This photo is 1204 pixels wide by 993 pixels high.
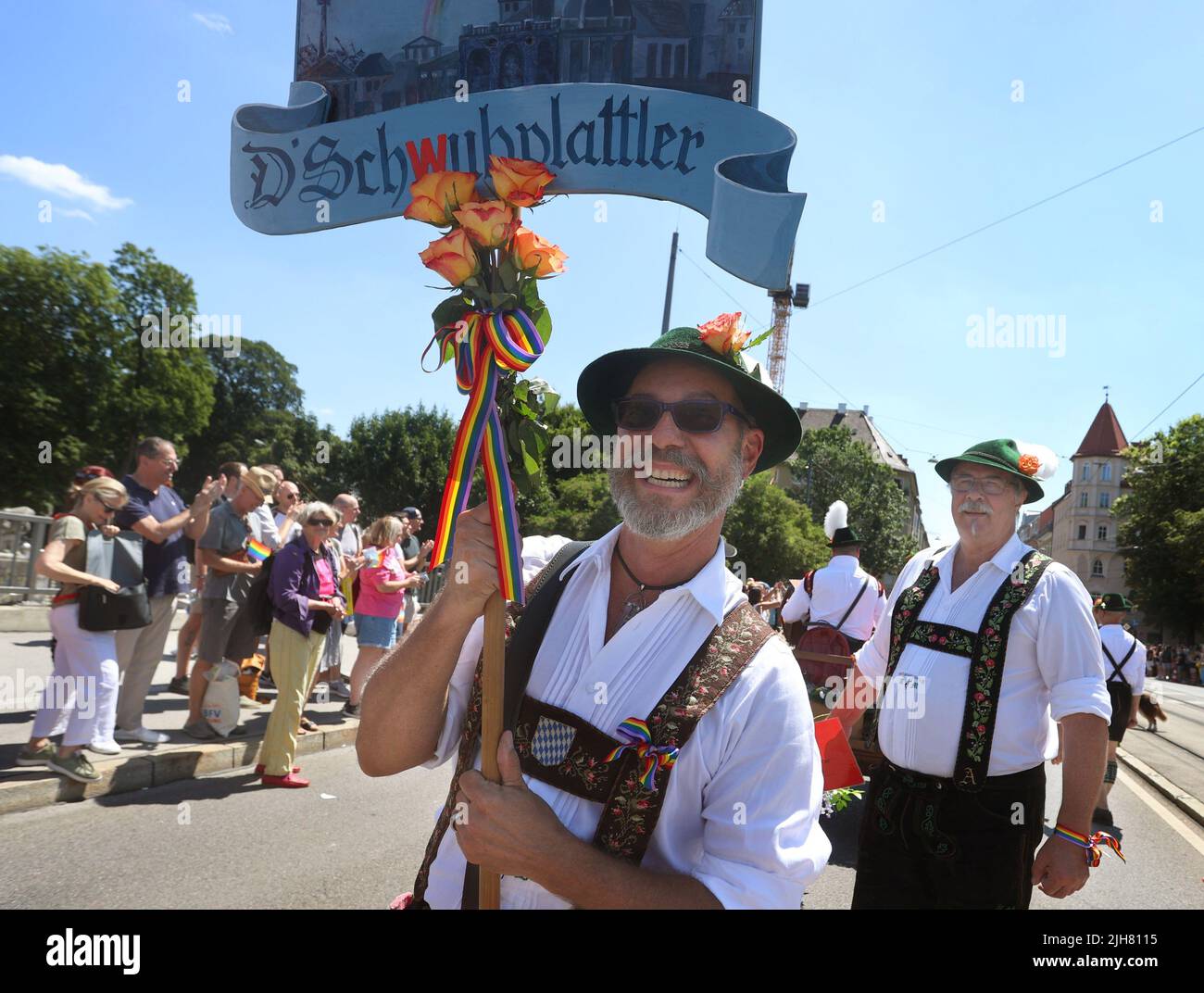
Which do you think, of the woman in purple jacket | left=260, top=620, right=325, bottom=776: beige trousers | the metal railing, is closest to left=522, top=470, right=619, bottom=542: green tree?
the metal railing

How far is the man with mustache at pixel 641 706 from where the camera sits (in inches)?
57.6

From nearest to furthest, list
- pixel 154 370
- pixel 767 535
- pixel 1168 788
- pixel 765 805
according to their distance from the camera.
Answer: pixel 765 805
pixel 1168 788
pixel 154 370
pixel 767 535

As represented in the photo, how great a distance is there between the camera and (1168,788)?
9.11 metres

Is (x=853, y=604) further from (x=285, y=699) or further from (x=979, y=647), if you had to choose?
(x=285, y=699)

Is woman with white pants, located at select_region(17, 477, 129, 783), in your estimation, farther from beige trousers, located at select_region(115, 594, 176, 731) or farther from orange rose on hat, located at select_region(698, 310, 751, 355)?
orange rose on hat, located at select_region(698, 310, 751, 355)

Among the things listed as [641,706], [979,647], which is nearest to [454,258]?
[641,706]

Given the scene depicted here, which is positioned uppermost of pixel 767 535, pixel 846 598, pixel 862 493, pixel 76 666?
pixel 862 493

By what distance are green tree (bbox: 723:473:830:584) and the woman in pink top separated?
35383mm

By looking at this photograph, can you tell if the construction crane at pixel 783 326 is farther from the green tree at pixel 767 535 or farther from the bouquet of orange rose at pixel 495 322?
the bouquet of orange rose at pixel 495 322

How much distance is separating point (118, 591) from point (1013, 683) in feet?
17.4

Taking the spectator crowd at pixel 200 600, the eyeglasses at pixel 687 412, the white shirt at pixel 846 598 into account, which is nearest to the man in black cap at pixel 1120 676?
the white shirt at pixel 846 598

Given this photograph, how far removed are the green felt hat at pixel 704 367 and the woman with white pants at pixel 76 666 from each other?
474 centimetres
